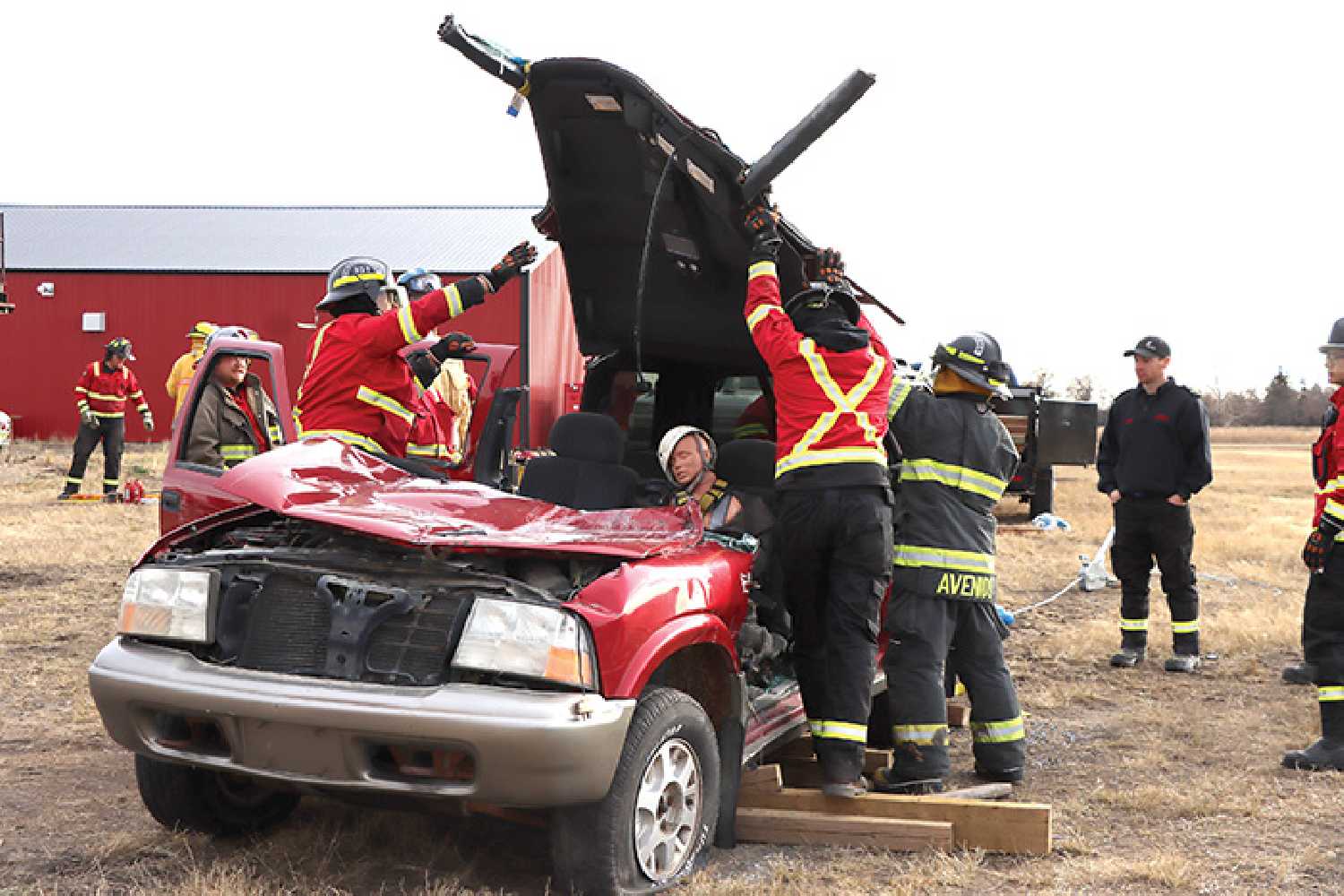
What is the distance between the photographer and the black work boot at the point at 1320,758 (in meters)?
5.39

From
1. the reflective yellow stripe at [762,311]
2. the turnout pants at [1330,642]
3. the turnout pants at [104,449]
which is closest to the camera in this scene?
the reflective yellow stripe at [762,311]

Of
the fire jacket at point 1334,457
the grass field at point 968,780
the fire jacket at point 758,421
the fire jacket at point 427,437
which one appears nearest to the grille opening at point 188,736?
the grass field at point 968,780

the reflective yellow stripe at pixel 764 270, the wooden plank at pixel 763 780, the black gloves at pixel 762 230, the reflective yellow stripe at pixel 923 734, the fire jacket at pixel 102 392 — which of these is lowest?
the wooden plank at pixel 763 780

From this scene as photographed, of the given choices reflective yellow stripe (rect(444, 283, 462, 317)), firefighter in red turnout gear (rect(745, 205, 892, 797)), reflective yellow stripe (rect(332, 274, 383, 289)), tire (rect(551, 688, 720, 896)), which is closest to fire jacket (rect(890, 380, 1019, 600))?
firefighter in red turnout gear (rect(745, 205, 892, 797))

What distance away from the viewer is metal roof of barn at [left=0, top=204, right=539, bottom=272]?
2664 cm

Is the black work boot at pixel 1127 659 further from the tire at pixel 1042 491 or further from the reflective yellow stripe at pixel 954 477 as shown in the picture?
the tire at pixel 1042 491

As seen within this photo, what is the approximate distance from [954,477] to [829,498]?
71 centimetres

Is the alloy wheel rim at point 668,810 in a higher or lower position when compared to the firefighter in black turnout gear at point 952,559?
lower

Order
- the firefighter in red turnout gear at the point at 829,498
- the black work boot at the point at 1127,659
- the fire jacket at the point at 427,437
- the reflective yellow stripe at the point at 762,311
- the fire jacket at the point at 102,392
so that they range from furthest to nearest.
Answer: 1. the fire jacket at the point at 102,392
2. the black work boot at the point at 1127,659
3. the fire jacket at the point at 427,437
4. the reflective yellow stripe at the point at 762,311
5. the firefighter in red turnout gear at the point at 829,498

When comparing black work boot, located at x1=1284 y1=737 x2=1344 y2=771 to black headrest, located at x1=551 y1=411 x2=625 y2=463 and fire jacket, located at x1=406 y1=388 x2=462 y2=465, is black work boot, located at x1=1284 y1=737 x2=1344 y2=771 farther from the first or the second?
fire jacket, located at x1=406 y1=388 x2=462 y2=465

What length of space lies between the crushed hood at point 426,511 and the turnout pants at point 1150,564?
455 cm

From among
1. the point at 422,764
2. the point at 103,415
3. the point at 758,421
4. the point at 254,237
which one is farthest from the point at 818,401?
the point at 254,237

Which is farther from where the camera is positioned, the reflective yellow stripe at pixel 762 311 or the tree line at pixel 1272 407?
the tree line at pixel 1272 407

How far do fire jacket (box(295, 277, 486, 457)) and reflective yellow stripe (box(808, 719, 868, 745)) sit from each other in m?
2.40
